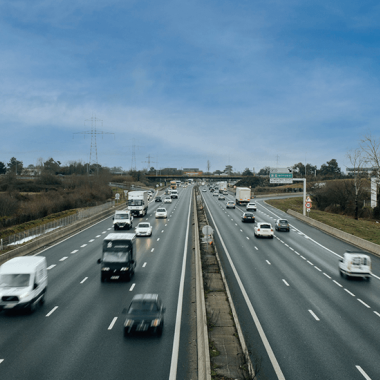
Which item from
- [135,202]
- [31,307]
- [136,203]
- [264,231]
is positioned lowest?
[31,307]

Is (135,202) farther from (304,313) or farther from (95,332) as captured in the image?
(95,332)

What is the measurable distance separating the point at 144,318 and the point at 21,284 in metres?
6.13

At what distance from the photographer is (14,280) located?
15484 mm

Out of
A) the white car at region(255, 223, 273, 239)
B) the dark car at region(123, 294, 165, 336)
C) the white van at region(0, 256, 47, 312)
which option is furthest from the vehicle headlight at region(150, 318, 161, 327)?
the white car at region(255, 223, 273, 239)

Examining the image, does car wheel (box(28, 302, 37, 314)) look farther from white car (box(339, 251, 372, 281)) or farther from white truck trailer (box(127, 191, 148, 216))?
white truck trailer (box(127, 191, 148, 216))

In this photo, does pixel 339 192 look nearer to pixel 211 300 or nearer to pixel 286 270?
pixel 286 270

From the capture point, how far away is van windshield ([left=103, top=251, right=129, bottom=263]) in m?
20.7

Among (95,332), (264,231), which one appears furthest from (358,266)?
(95,332)

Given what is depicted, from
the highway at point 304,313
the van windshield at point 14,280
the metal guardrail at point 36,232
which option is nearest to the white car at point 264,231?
the highway at point 304,313

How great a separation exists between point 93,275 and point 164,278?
14.6ft

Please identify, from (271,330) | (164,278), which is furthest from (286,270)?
(271,330)

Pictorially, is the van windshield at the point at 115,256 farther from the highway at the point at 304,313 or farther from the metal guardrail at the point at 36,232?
the metal guardrail at the point at 36,232

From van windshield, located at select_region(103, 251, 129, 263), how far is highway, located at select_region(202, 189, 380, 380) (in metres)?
6.23

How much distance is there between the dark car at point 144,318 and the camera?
12922mm
